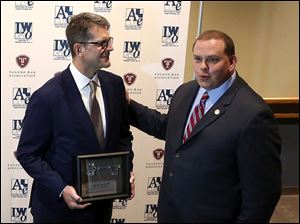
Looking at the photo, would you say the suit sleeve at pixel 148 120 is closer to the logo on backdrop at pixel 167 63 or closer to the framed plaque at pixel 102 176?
the framed plaque at pixel 102 176

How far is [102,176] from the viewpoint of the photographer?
1.98 metres

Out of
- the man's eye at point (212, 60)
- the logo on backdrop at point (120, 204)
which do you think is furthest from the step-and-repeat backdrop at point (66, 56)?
the man's eye at point (212, 60)

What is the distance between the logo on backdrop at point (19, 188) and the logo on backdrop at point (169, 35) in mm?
1318

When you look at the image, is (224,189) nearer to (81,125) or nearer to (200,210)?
(200,210)

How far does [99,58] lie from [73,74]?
0.47 feet

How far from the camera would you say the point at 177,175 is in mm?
1914

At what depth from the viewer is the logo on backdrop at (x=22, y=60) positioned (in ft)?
8.77

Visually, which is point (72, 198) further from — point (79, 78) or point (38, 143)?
point (79, 78)

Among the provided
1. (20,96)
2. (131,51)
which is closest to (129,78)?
(131,51)

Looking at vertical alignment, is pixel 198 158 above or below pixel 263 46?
below

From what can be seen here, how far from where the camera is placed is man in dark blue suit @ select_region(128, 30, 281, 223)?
1708 mm

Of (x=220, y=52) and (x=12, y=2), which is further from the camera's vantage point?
A: (x=12, y=2)

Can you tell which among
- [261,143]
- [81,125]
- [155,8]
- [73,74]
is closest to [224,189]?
[261,143]

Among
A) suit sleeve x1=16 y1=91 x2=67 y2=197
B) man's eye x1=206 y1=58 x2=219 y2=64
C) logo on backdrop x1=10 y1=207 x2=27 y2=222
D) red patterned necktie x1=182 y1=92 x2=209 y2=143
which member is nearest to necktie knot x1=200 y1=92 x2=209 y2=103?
red patterned necktie x1=182 y1=92 x2=209 y2=143
